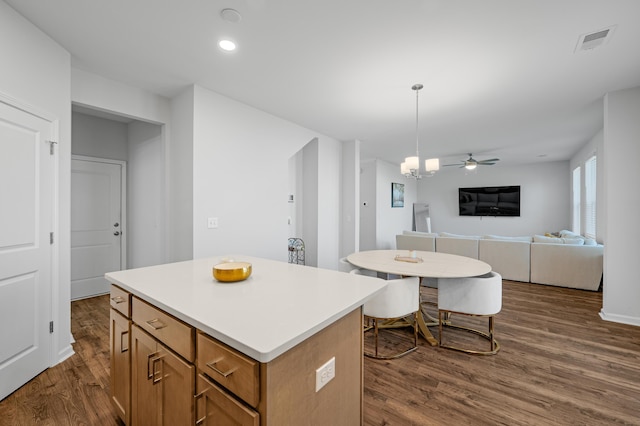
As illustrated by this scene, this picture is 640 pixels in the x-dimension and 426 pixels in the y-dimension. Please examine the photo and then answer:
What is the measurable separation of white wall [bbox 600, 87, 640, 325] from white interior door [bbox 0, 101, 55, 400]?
554 centimetres

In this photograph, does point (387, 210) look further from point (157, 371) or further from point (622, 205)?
point (157, 371)

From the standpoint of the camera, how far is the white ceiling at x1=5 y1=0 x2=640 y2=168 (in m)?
1.84

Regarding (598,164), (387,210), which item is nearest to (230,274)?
(598,164)

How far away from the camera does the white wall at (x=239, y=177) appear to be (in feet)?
9.76

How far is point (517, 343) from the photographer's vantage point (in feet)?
8.66

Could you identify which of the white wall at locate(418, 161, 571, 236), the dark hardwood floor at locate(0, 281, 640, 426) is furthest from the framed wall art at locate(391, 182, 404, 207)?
the dark hardwood floor at locate(0, 281, 640, 426)

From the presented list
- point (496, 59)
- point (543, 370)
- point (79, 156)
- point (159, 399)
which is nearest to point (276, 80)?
point (496, 59)

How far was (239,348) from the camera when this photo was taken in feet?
2.65

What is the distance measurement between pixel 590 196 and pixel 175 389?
7.22m

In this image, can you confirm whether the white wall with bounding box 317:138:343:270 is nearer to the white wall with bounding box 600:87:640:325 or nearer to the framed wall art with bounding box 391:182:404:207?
the framed wall art with bounding box 391:182:404:207

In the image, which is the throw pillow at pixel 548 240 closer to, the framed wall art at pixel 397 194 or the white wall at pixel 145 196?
the framed wall art at pixel 397 194

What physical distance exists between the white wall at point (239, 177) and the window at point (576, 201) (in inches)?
262

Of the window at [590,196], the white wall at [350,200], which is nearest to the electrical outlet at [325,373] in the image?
the white wall at [350,200]

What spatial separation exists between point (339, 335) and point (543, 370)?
84.8 inches
